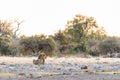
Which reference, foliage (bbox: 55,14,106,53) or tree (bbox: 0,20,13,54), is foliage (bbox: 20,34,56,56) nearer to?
tree (bbox: 0,20,13,54)

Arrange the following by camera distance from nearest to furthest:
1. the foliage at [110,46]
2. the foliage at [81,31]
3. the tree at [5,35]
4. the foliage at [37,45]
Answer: the tree at [5,35] < the foliage at [37,45] < the foliage at [110,46] < the foliage at [81,31]

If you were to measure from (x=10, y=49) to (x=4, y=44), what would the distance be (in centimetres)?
188

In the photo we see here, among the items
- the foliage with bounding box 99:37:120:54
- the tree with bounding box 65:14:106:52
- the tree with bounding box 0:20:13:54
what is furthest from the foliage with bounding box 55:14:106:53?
the foliage with bounding box 99:37:120:54

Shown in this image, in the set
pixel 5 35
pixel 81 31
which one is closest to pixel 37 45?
pixel 5 35

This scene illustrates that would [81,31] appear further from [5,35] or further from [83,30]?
[5,35]

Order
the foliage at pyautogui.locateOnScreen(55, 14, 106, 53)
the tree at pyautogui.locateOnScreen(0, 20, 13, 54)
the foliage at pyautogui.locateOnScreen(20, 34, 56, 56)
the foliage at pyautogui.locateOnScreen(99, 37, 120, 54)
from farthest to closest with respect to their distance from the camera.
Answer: the foliage at pyautogui.locateOnScreen(55, 14, 106, 53)
the foliage at pyautogui.locateOnScreen(99, 37, 120, 54)
the foliage at pyautogui.locateOnScreen(20, 34, 56, 56)
the tree at pyautogui.locateOnScreen(0, 20, 13, 54)

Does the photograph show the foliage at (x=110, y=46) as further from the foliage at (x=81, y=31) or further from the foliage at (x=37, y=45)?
the foliage at (x=81, y=31)

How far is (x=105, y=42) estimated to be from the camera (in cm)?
5722

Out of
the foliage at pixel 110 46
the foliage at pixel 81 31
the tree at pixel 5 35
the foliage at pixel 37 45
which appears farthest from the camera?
the foliage at pixel 81 31

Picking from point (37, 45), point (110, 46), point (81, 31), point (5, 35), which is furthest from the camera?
point (81, 31)

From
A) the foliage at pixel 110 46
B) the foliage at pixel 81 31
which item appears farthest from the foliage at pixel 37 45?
the foliage at pixel 81 31

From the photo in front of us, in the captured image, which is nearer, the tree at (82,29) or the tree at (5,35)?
the tree at (5,35)

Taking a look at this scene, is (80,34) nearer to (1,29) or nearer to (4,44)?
(1,29)

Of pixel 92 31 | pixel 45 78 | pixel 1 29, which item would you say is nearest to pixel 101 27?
pixel 92 31
